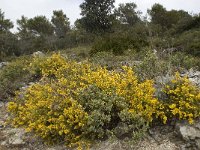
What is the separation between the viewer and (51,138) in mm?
5852

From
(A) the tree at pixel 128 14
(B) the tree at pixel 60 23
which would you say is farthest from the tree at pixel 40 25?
(A) the tree at pixel 128 14

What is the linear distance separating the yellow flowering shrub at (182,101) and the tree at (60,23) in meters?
30.3

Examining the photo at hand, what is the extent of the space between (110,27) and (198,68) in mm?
15632

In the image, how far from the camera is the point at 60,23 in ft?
117

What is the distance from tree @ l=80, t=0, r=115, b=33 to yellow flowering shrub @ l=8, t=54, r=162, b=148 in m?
17.3

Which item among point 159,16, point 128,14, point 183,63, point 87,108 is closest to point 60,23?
point 128,14

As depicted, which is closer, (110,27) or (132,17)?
(110,27)

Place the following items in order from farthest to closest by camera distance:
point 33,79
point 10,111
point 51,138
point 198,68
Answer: point 33,79
point 198,68
point 10,111
point 51,138

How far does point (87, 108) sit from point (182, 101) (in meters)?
1.54

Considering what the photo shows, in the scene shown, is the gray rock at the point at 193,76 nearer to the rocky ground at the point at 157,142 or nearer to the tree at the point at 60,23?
the rocky ground at the point at 157,142

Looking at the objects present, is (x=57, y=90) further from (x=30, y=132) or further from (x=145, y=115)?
(x=145, y=115)

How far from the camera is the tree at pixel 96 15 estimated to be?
2338cm

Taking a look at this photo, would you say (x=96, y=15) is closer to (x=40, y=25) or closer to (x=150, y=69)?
(x=40, y=25)

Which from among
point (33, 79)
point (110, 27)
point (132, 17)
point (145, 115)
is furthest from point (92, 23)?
point (145, 115)
